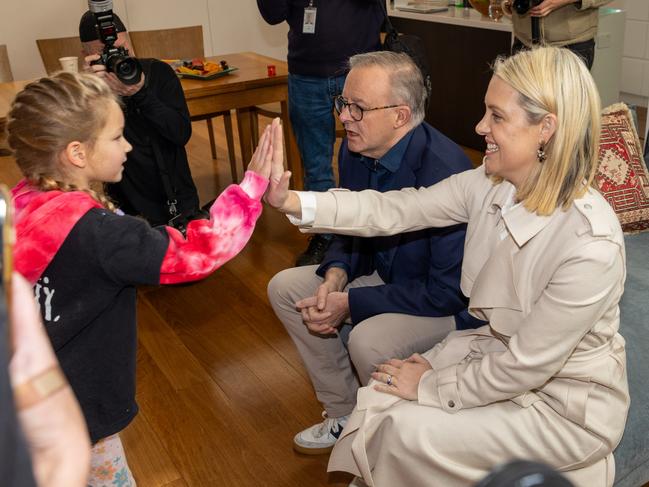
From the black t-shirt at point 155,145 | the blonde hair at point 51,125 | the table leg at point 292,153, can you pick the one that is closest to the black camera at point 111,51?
the black t-shirt at point 155,145

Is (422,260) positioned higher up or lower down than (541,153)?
lower down

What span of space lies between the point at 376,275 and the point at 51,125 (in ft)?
3.50

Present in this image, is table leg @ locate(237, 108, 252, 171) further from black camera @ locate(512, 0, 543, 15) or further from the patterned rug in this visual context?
the patterned rug

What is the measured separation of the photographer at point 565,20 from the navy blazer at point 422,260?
128cm

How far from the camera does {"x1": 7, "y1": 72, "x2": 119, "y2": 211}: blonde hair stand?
1416 mm

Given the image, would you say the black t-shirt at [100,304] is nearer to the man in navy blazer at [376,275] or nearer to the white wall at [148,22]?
the man in navy blazer at [376,275]

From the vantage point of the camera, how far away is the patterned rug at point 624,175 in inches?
88.7

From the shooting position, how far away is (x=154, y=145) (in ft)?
9.75

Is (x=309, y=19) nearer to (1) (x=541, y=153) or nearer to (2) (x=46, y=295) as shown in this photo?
(1) (x=541, y=153)

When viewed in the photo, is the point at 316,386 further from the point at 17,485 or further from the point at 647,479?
the point at 17,485

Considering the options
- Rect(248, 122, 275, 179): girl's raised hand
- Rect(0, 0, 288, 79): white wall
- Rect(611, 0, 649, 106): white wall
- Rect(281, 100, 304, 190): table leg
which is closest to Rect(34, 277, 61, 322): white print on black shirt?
Rect(248, 122, 275, 179): girl's raised hand

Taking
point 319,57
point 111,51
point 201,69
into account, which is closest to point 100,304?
point 111,51

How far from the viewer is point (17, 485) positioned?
0.52m

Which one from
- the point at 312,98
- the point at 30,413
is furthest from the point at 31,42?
the point at 30,413
